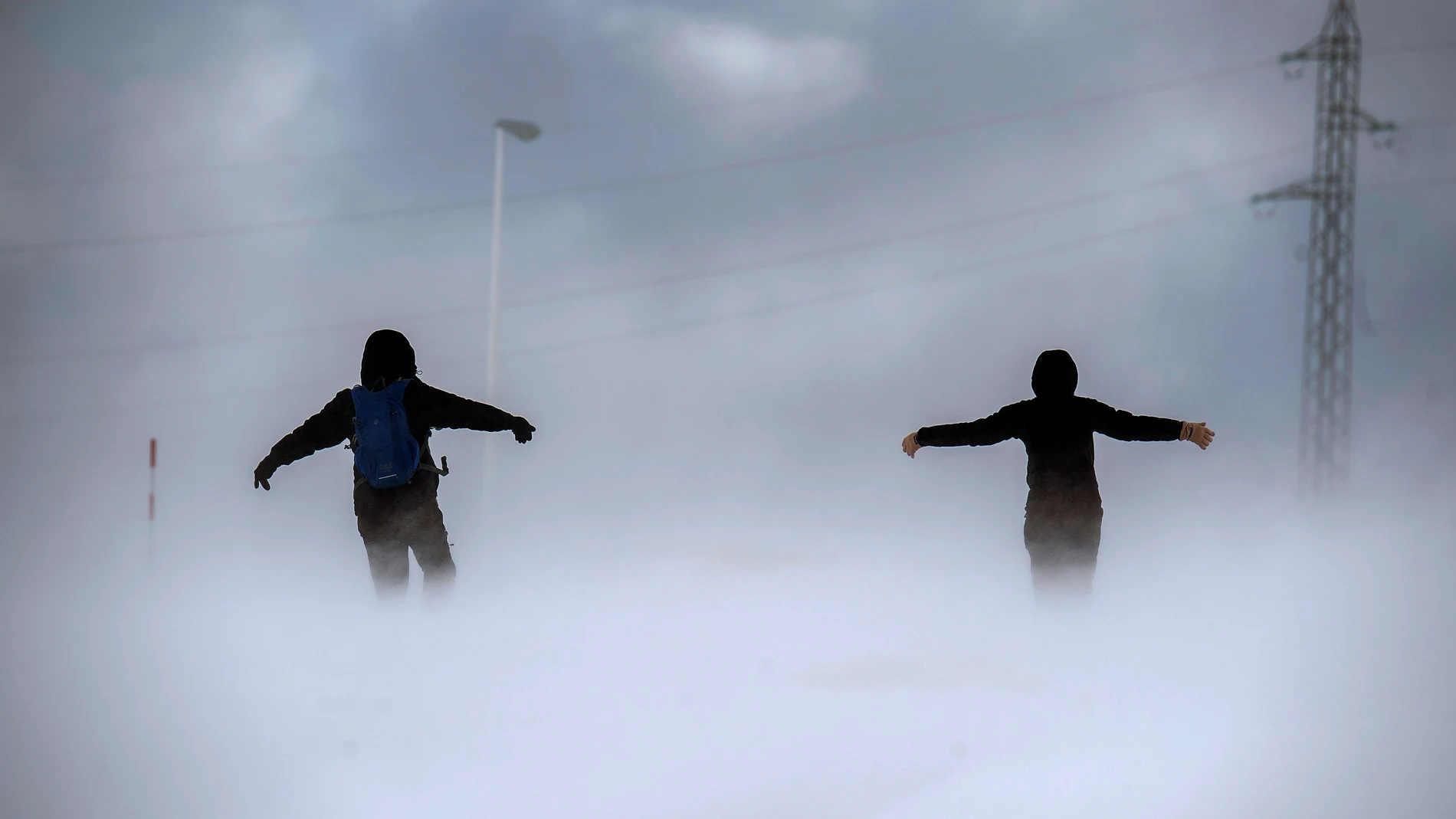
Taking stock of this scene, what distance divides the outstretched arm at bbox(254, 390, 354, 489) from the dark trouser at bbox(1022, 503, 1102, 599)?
372cm

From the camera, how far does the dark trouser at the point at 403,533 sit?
576cm

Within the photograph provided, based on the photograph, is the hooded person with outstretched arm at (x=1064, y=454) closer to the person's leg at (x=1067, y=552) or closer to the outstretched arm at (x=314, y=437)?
the person's leg at (x=1067, y=552)

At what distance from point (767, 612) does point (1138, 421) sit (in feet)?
7.76

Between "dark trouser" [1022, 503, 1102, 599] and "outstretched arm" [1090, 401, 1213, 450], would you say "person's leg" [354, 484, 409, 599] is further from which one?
"outstretched arm" [1090, 401, 1213, 450]

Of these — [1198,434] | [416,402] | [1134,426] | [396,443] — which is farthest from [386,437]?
[1198,434]

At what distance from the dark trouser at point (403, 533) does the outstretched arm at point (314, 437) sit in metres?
0.34

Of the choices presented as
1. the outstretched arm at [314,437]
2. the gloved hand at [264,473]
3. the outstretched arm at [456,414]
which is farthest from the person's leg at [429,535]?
the gloved hand at [264,473]

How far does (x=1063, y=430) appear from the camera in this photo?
18.7 ft

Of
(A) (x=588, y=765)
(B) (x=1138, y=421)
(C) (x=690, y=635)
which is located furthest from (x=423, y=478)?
(B) (x=1138, y=421)

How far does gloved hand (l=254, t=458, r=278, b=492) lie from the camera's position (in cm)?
601

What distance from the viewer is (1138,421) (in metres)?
5.70


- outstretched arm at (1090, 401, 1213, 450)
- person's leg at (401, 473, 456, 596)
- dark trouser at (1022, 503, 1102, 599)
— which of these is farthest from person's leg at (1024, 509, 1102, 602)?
person's leg at (401, 473, 456, 596)

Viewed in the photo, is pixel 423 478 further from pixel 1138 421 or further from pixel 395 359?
pixel 1138 421

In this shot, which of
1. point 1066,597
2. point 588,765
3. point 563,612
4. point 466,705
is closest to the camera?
point 588,765
